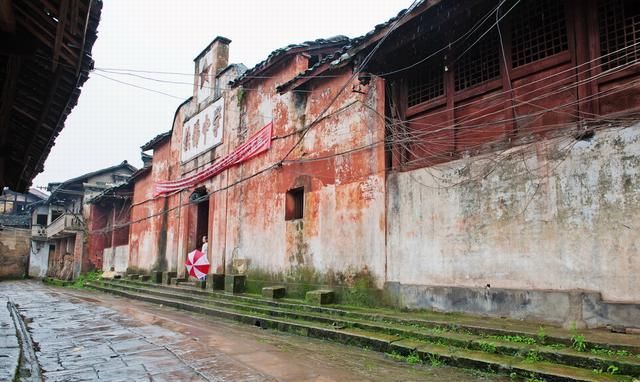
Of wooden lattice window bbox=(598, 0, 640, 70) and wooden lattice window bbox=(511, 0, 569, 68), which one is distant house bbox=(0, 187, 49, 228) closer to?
wooden lattice window bbox=(511, 0, 569, 68)

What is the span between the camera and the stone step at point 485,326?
5281 mm

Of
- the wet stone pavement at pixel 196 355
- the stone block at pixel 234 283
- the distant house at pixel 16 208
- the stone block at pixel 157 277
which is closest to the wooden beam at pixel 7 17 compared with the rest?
the wet stone pavement at pixel 196 355

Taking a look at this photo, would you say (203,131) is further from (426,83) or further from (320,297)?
(426,83)

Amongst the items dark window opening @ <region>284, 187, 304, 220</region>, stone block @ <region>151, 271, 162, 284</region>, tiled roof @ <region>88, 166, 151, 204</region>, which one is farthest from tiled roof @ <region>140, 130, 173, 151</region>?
dark window opening @ <region>284, 187, 304, 220</region>

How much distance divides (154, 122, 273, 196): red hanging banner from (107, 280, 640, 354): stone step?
5717 mm

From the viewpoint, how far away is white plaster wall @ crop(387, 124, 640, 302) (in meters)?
5.98

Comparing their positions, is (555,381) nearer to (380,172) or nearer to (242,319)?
(380,172)

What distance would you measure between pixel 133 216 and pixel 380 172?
19.2m

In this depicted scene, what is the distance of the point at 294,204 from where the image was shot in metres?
12.7

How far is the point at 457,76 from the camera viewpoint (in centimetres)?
871

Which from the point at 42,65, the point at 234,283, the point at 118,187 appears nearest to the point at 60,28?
the point at 42,65

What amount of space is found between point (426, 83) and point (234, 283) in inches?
316

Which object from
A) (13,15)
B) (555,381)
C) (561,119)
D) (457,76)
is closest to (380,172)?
(457,76)

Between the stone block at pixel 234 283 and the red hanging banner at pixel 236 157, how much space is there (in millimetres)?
3961
